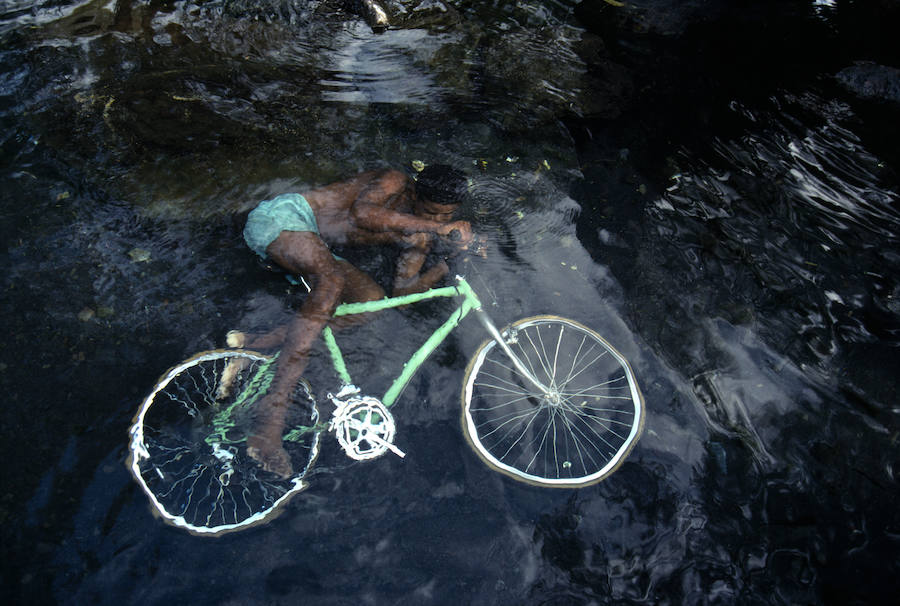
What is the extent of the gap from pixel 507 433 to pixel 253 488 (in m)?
1.95

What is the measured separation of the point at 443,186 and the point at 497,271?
3.43ft

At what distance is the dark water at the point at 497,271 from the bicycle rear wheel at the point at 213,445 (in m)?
0.16

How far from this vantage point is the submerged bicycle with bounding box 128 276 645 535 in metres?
3.38

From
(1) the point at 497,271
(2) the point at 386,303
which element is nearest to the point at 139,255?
(2) the point at 386,303

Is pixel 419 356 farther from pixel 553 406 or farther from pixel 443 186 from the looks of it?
pixel 443 186

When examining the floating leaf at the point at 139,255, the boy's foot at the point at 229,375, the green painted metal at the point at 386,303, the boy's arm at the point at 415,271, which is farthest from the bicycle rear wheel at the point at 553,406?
the floating leaf at the point at 139,255

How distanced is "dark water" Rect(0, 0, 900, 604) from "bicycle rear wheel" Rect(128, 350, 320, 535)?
0.16 metres

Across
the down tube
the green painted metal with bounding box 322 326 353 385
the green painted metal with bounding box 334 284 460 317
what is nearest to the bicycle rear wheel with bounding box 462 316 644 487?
the down tube

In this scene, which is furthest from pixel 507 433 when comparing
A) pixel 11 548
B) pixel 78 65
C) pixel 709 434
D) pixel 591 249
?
pixel 78 65

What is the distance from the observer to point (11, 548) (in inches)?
121

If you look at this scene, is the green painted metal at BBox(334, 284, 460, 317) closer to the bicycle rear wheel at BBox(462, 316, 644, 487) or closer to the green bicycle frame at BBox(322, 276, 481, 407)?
the green bicycle frame at BBox(322, 276, 481, 407)

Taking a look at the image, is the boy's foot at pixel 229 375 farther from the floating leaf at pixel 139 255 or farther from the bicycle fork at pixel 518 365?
the bicycle fork at pixel 518 365

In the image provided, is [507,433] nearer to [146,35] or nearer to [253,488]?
[253,488]

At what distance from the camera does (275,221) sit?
4020 millimetres
